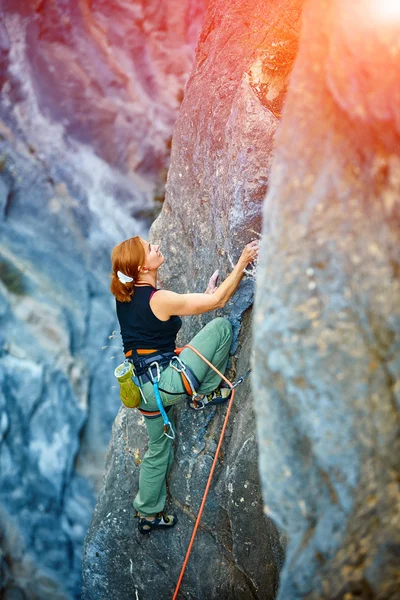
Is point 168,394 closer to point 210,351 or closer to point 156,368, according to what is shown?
point 156,368

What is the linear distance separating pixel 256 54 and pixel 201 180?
3.33 ft

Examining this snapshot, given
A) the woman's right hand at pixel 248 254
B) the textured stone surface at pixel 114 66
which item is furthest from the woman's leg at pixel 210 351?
the textured stone surface at pixel 114 66

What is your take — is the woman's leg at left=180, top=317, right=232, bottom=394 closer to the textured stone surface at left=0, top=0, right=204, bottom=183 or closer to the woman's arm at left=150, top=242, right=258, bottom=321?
the woman's arm at left=150, top=242, right=258, bottom=321

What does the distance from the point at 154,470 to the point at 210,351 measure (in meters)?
1.16

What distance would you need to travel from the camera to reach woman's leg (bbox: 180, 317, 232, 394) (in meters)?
3.81

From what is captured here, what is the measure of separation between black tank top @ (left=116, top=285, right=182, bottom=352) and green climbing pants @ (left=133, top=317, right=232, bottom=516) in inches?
7.8

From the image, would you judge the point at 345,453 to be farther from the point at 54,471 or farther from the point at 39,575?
the point at 39,575

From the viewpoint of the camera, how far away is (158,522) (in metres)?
4.55

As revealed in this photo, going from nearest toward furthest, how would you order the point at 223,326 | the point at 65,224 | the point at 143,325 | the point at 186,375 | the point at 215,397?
1. the point at 143,325
2. the point at 186,375
3. the point at 223,326
4. the point at 215,397
5. the point at 65,224

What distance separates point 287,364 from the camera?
6.95 ft

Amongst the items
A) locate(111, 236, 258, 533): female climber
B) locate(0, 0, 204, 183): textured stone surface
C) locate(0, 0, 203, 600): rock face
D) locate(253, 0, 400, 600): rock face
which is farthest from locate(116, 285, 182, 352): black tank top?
locate(0, 0, 204, 183): textured stone surface

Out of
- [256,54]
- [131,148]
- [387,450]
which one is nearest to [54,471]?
[131,148]

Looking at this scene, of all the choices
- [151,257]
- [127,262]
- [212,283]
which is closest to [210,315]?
[212,283]

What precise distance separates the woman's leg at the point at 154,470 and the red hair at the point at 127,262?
3.30 feet
